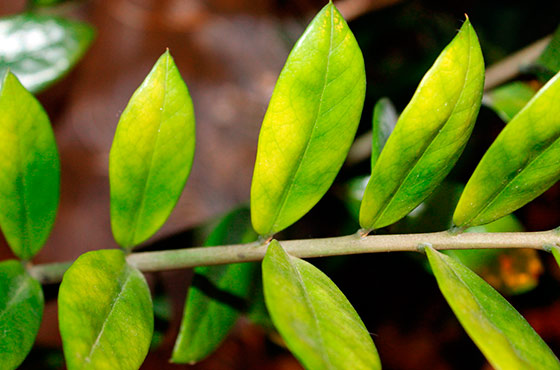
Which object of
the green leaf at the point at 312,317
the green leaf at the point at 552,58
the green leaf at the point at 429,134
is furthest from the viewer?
the green leaf at the point at 552,58

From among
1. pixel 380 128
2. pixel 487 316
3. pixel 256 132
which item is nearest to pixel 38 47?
pixel 380 128

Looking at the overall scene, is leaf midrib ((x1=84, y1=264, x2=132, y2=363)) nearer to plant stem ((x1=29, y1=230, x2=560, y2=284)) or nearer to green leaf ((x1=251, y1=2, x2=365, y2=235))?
plant stem ((x1=29, y1=230, x2=560, y2=284))

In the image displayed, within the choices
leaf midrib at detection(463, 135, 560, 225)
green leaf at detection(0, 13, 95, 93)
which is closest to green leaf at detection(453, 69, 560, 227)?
leaf midrib at detection(463, 135, 560, 225)

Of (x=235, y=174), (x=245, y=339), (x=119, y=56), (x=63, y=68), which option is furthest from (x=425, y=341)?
(x=119, y=56)

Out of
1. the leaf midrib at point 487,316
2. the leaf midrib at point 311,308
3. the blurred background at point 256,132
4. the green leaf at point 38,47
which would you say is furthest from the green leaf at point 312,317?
the green leaf at point 38,47

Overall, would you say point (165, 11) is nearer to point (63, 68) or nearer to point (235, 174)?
point (235, 174)

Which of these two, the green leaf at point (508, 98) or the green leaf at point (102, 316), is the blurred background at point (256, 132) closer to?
the green leaf at point (508, 98)
